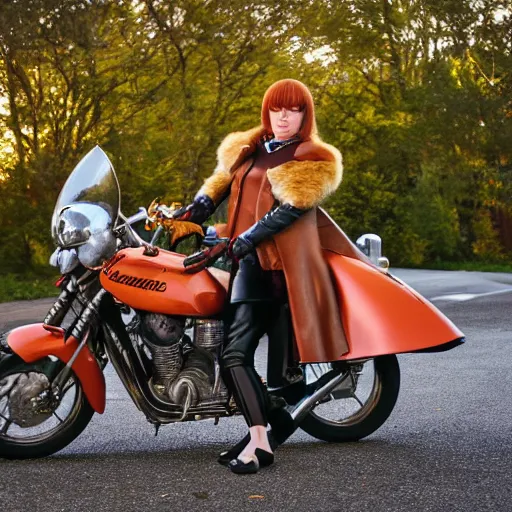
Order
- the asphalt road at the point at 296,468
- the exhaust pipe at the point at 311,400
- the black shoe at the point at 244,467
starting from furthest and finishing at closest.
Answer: the exhaust pipe at the point at 311,400
the black shoe at the point at 244,467
the asphalt road at the point at 296,468

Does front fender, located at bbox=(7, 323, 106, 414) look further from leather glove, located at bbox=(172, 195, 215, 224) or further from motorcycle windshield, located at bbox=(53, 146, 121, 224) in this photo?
leather glove, located at bbox=(172, 195, 215, 224)

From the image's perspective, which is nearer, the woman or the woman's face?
the woman

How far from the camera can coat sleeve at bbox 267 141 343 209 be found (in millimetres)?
4730

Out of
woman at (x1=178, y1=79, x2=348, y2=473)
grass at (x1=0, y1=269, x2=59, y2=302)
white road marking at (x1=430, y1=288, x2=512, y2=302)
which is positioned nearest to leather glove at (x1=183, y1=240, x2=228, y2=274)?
woman at (x1=178, y1=79, x2=348, y2=473)

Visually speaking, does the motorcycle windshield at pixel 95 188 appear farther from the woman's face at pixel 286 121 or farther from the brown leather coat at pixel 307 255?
the woman's face at pixel 286 121

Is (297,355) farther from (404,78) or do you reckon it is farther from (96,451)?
(404,78)

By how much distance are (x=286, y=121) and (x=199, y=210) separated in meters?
0.60

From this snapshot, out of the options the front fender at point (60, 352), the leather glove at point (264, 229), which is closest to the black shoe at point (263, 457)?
the front fender at point (60, 352)

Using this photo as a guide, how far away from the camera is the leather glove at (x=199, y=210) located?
193 inches

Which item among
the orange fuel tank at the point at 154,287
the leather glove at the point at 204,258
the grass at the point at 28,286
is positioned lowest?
the grass at the point at 28,286

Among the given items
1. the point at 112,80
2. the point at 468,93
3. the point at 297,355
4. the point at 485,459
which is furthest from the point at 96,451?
the point at 468,93

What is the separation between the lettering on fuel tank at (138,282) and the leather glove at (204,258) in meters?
0.14

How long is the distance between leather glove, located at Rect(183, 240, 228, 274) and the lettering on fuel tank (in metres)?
0.14

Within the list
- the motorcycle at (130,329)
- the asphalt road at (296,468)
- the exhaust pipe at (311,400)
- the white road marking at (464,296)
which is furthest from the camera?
the white road marking at (464,296)
